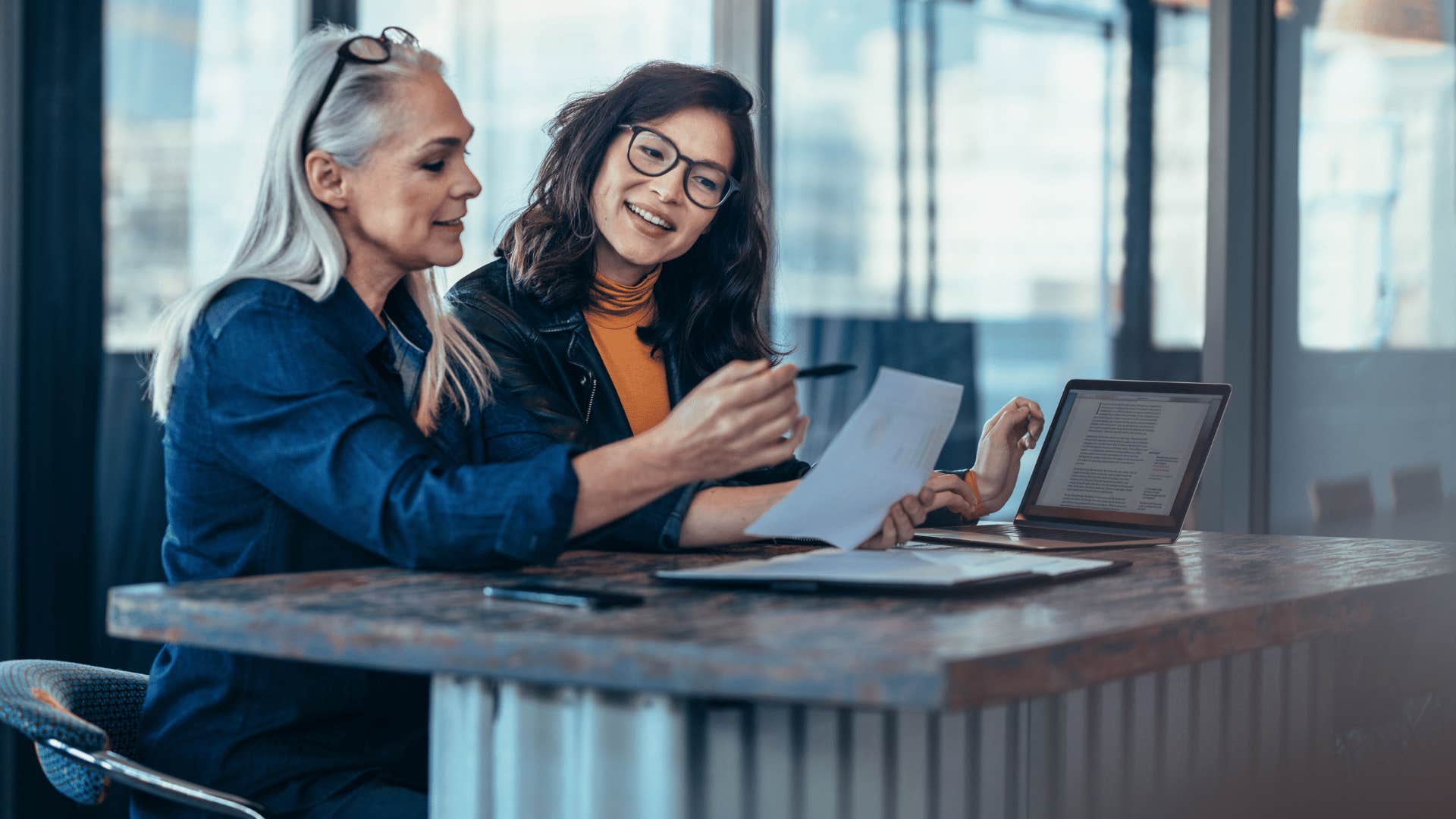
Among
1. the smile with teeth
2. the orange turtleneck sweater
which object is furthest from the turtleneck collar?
the smile with teeth

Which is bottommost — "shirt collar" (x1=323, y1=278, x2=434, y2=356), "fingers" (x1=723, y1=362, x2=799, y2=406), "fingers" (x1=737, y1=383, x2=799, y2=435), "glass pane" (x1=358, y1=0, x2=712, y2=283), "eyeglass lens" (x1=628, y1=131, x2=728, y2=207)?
"fingers" (x1=737, y1=383, x2=799, y2=435)

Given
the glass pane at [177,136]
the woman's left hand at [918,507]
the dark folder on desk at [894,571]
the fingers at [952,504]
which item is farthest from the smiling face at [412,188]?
the glass pane at [177,136]

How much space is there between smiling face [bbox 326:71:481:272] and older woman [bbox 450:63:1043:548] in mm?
285

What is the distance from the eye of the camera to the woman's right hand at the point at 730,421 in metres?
1.45

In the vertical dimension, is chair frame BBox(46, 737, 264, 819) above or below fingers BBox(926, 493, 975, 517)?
below

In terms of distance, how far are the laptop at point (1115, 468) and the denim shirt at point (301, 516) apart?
2.41 feet

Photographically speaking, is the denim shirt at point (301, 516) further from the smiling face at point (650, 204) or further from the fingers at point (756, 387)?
the smiling face at point (650, 204)

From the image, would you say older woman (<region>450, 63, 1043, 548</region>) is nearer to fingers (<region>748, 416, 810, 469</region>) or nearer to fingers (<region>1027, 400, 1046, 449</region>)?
fingers (<region>1027, 400, 1046, 449</region>)

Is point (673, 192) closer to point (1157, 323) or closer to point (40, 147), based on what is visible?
point (40, 147)

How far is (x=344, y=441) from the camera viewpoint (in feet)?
4.83

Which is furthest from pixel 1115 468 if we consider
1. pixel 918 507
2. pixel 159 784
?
pixel 159 784

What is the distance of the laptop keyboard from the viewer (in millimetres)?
1933

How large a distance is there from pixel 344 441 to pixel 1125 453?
42.8 inches

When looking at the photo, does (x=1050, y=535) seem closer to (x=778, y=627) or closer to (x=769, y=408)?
(x=769, y=408)
